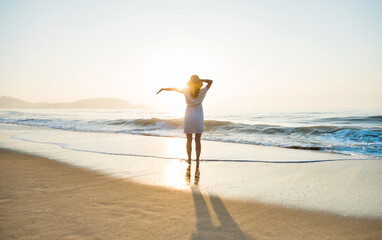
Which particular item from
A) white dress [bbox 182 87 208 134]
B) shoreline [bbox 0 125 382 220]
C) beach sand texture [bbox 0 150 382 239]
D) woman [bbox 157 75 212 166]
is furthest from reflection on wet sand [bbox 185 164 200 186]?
white dress [bbox 182 87 208 134]

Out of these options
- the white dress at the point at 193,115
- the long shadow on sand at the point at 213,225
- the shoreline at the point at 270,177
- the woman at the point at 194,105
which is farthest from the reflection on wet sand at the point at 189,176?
the long shadow on sand at the point at 213,225

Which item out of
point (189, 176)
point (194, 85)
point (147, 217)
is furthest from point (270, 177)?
point (147, 217)

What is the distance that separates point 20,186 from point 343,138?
12.6 m

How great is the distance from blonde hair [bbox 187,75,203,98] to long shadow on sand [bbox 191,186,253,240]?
2783 millimetres

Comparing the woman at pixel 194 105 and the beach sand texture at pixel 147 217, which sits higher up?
the woman at pixel 194 105

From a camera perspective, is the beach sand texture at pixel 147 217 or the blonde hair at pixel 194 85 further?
the blonde hair at pixel 194 85

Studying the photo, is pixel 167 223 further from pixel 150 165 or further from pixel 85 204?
pixel 150 165

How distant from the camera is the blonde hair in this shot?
5.55 m

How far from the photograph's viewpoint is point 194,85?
558cm

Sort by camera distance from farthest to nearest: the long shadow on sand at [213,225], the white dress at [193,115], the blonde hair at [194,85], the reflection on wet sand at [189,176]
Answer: the white dress at [193,115] → the blonde hair at [194,85] → the reflection on wet sand at [189,176] → the long shadow on sand at [213,225]

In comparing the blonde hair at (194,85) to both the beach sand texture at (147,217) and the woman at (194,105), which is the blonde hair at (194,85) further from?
the beach sand texture at (147,217)

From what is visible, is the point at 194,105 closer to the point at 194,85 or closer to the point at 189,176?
the point at 194,85

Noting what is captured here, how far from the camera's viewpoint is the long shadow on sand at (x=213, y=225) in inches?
93.1

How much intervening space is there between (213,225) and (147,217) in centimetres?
71
